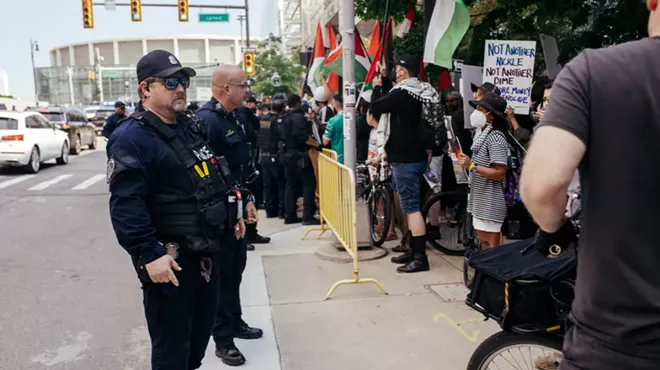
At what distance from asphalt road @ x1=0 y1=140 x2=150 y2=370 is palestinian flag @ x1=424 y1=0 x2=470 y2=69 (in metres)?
3.95

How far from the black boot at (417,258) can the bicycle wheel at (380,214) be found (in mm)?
910

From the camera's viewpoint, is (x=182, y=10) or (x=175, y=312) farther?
(x=182, y=10)

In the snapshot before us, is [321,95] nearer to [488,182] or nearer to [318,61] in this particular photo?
[318,61]

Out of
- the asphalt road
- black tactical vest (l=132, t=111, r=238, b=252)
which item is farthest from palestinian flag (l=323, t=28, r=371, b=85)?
black tactical vest (l=132, t=111, r=238, b=252)

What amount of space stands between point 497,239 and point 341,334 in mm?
1685

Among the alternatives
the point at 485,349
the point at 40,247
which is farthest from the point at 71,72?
the point at 485,349

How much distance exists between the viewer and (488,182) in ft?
16.6

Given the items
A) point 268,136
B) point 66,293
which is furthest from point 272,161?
point 66,293

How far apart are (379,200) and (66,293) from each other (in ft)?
12.0

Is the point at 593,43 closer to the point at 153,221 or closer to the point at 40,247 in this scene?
the point at 153,221

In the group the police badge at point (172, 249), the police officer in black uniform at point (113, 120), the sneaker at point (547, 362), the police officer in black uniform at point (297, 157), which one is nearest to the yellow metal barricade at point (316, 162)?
the police officer in black uniform at point (297, 157)

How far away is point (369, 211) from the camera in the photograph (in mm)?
7188

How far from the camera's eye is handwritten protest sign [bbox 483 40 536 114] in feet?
20.5

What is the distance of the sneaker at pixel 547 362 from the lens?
2.86 m
